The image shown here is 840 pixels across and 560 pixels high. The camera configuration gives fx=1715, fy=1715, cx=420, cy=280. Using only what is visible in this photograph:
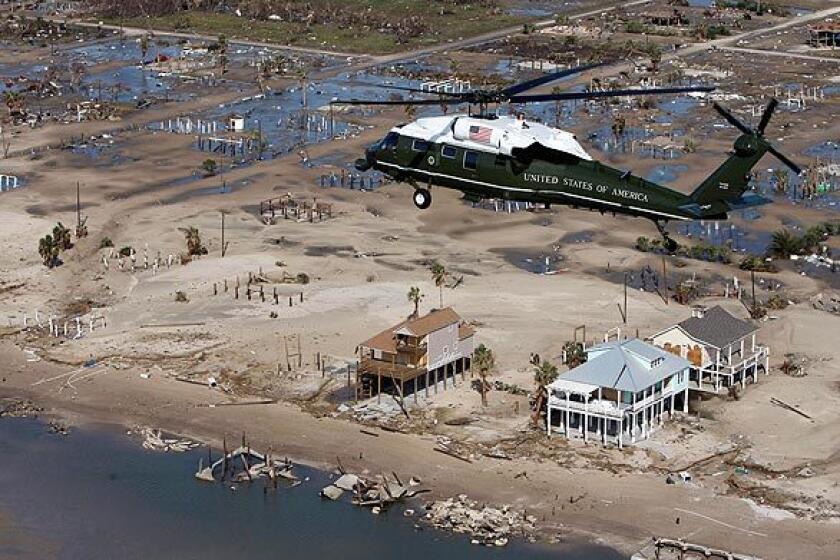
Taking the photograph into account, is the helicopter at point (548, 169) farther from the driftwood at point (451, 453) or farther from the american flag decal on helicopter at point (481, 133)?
the driftwood at point (451, 453)

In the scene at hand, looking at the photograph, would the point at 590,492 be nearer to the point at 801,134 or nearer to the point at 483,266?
the point at 483,266

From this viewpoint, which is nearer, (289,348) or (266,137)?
(289,348)

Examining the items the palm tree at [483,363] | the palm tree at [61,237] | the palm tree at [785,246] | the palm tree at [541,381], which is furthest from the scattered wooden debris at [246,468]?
the palm tree at [785,246]

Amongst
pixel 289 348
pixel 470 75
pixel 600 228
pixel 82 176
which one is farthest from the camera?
pixel 470 75

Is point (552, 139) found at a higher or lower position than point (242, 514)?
higher

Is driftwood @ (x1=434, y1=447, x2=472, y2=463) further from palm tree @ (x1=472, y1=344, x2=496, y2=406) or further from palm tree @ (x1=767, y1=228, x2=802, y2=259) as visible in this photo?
palm tree @ (x1=767, y1=228, x2=802, y2=259)

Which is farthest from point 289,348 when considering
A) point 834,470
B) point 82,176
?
point 82,176

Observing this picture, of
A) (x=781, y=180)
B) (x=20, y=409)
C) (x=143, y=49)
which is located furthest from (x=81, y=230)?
(x=143, y=49)
